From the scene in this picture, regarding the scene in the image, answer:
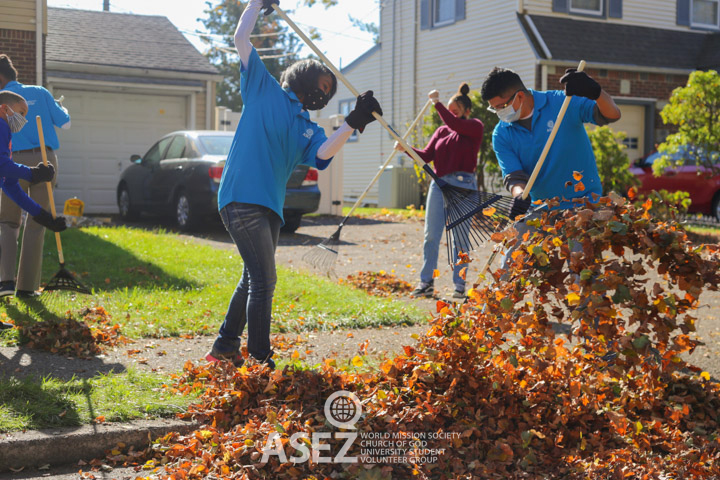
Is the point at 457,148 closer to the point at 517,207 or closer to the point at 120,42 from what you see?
the point at 517,207

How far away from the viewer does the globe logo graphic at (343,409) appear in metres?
3.90

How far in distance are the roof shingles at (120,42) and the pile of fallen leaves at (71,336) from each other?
41.2 feet

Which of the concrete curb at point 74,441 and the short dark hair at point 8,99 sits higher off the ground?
the short dark hair at point 8,99

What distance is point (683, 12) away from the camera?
22578 millimetres

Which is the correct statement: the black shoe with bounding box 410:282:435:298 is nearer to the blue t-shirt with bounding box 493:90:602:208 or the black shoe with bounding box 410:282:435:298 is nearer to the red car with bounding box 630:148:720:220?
the blue t-shirt with bounding box 493:90:602:208

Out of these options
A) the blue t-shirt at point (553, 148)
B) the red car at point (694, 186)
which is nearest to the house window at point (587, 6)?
the red car at point (694, 186)

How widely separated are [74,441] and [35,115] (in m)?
3.99

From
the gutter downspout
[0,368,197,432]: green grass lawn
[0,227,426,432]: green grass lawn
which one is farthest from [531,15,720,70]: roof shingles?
[0,368,197,432]: green grass lawn

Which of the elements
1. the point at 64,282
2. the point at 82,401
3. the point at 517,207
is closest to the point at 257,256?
the point at 82,401

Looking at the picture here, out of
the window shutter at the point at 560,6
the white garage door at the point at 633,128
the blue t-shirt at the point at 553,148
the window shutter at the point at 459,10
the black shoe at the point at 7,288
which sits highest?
the window shutter at the point at 459,10

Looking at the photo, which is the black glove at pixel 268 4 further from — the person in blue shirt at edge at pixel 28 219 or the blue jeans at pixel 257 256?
the person in blue shirt at edge at pixel 28 219

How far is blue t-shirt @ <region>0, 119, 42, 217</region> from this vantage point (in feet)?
19.4

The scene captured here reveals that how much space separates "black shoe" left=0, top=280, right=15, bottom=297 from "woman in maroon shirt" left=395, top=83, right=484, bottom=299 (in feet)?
12.5

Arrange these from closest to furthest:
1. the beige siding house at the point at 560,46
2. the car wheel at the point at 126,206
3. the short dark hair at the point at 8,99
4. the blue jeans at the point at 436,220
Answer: the short dark hair at the point at 8,99
the blue jeans at the point at 436,220
the car wheel at the point at 126,206
the beige siding house at the point at 560,46
